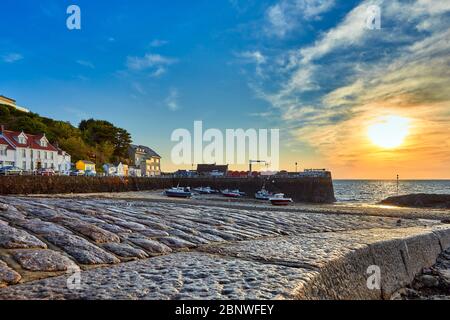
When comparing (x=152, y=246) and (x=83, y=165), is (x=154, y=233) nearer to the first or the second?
(x=152, y=246)

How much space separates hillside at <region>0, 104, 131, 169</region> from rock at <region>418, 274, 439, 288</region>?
74.6m

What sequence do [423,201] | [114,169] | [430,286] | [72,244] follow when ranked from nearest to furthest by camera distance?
[72,244]
[430,286]
[423,201]
[114,169]

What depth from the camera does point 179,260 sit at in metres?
3.92

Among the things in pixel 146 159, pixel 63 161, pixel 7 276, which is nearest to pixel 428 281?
pixel 7 276

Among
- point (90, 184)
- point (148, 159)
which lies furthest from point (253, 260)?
point (148, 159)

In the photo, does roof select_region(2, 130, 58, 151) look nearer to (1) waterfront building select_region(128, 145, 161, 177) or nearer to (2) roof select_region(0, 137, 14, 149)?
(2) roof select_region(0, 137, 14, 149)

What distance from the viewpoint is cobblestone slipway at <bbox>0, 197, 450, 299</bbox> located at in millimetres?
2771

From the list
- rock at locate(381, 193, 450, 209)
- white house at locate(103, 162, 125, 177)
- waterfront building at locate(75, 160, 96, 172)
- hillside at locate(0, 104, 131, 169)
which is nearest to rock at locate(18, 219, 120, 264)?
rock at locate(381, 193, 450, 209)

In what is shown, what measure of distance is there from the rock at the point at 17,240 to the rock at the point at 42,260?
0.21 meters

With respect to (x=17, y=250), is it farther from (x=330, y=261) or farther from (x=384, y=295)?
(x=384, y=295)

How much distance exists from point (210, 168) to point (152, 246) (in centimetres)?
10093

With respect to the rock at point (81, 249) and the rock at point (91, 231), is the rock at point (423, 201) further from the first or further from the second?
the rock at point (81, 249)

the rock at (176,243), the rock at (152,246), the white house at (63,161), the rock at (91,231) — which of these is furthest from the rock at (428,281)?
the white house at (63,161)

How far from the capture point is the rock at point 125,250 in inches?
163
